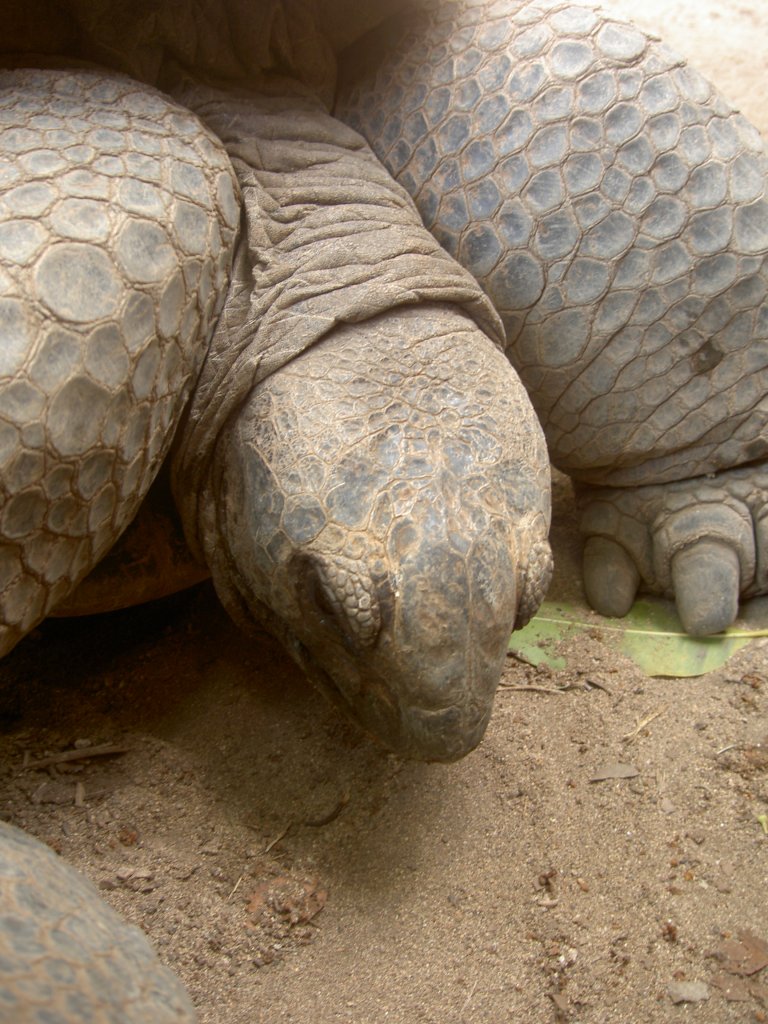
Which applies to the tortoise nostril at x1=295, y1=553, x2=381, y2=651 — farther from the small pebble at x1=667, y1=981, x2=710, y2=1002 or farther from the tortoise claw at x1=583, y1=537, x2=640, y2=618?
the tortoise claw at x1=583, y1=537, x2=640, y2=618

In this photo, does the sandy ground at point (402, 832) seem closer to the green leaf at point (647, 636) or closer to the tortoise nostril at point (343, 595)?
the green leaf at point (647, 636)

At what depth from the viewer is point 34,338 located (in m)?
1.58

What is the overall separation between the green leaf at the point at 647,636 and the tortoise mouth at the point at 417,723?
0.78 metres

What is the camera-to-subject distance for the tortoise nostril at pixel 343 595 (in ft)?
5.61

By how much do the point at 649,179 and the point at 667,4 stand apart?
2407 millimetres

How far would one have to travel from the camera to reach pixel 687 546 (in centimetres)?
274

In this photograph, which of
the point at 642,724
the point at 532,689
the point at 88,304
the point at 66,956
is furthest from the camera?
the point at 532,689

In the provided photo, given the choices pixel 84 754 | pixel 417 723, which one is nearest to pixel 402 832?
pixel 417 723

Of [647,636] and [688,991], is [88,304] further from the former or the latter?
[647,636]

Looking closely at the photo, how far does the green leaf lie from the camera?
258 cm

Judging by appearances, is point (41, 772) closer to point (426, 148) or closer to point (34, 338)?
point (34, 338)

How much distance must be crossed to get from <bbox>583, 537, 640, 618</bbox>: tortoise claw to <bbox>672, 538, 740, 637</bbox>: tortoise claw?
147mm

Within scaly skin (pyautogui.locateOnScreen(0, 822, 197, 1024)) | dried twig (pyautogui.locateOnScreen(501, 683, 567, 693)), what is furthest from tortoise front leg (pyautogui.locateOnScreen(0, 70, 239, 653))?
dried twig (pyautogui.locateOnScreen(501, 683, 567, 693))

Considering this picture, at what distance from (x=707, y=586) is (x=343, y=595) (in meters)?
1.32
